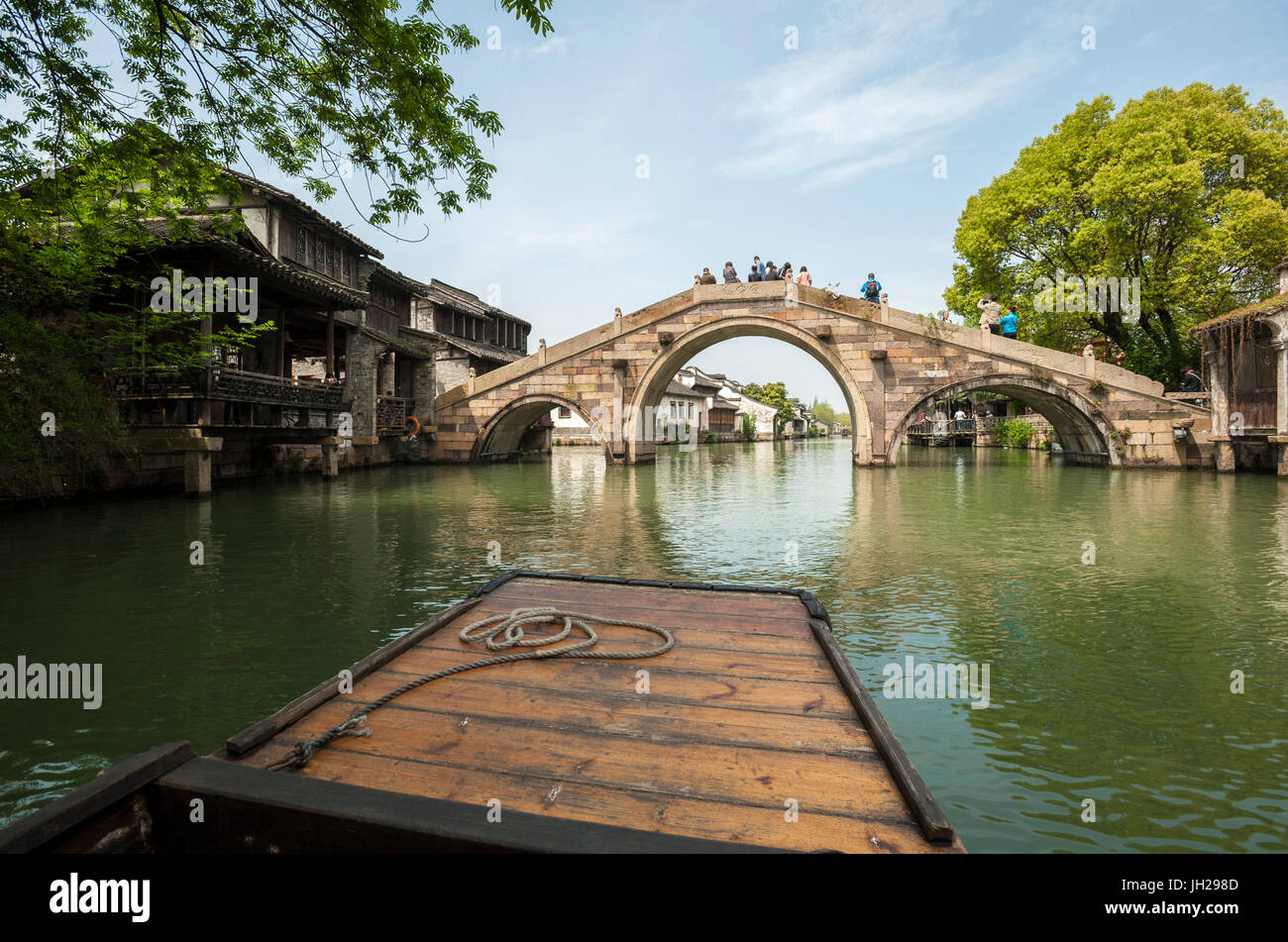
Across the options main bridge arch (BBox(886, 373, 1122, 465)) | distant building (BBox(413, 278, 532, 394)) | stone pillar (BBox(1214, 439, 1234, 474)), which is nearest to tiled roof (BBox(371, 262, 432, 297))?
distant building (BBox(413, 278, 532, 394))

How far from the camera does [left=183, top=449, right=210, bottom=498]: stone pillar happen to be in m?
13.2

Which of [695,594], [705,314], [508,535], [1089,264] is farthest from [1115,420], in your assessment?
[695,594]

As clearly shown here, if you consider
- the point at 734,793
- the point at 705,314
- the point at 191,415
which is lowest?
the point at 734,793

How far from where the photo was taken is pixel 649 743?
2.51 m

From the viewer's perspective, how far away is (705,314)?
23266 mm

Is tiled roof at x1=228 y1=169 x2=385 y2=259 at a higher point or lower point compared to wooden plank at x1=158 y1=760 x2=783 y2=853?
higher

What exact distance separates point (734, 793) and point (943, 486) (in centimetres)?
1560

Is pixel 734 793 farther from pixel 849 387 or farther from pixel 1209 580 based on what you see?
pixel 849 387

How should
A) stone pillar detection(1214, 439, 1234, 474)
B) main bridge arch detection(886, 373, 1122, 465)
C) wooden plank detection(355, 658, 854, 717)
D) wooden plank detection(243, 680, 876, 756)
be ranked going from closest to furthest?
wooden plank detection(243, 680, 876, 756), wooden plank detection(355, 658, 854, 717), stone pillar detection(1214, 439, 1234, 474), main bridge arch detection(886, 373, 1122, 465)

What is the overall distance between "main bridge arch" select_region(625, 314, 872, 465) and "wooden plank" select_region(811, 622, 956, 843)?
20052 millimetres

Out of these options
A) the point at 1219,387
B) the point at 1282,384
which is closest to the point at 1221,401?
the point at 1219,387

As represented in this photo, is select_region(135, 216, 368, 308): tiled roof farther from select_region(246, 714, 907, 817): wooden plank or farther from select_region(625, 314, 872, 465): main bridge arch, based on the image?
select_region(625, 314, 872, 465): main bridge arch
